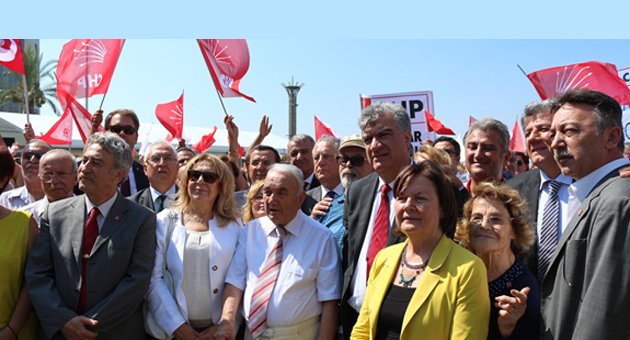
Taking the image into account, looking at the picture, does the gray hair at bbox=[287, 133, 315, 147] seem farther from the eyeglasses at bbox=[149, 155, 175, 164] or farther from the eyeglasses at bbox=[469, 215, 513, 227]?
the eyeglasses at bbox=[469, 215, 513, 227]

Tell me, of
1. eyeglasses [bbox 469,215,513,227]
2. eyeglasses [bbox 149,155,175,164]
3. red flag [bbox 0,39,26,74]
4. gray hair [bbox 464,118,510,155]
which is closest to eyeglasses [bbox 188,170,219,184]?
eyeglasses [bbox 149,155,175,164]

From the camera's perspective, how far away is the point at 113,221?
3.88 metres

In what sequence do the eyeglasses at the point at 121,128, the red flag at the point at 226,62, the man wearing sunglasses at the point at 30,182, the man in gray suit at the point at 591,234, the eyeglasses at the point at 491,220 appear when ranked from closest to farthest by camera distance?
the man in gray suit at the point at 591,234 → the eyeglasses at the point at 491,220 → the man wearing sunglasses at the point at 30,182 → the eyeglasses at the point at 121,128 → the red flag at the point at 226,62

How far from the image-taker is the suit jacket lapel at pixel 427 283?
3.01 meters

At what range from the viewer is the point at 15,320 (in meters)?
3.84

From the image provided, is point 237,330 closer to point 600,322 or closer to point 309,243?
point 309,243

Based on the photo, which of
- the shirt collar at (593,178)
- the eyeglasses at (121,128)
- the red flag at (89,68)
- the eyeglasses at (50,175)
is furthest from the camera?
the red flag at (89,68)

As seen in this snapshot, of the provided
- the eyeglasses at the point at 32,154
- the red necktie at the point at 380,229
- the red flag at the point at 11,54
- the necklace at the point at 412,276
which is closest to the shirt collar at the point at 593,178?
the necklace at the point at 412,276

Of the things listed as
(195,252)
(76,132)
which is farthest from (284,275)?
(76,132)

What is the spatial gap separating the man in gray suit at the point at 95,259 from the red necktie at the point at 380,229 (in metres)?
1.53

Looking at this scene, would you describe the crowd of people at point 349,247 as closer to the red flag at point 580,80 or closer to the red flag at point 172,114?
the red flag at point 580,80

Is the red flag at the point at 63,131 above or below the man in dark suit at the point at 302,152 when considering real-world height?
above

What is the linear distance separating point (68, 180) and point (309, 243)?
2127 mm

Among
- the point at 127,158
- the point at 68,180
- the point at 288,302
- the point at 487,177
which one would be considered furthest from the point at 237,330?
the point at 487,177
